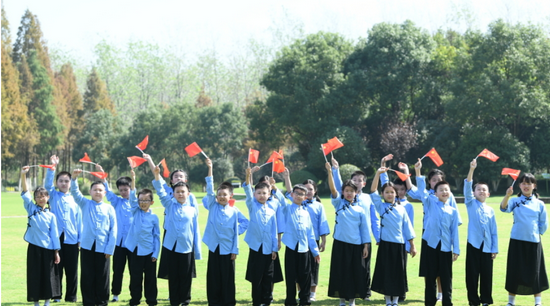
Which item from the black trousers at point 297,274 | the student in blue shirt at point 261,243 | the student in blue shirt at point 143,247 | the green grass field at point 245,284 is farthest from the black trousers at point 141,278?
the black trousers at point 297,274

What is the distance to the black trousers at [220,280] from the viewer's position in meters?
6.82

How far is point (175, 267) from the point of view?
6926mm

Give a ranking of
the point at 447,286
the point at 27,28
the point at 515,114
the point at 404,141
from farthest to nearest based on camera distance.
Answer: the point at 27,28
the point at 404,141
the point at 515,114
the point at 447,286

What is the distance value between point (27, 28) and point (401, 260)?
1970 inches

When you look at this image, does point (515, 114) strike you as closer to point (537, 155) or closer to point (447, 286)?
point (537, 155)

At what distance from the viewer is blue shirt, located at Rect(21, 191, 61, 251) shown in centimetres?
694

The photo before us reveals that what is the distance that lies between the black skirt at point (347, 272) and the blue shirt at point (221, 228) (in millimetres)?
1204

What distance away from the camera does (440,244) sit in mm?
7016

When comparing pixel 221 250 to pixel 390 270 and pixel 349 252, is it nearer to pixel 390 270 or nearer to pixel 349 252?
pixel 349 252

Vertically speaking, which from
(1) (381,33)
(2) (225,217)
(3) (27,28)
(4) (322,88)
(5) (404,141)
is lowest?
(2) (225,217)

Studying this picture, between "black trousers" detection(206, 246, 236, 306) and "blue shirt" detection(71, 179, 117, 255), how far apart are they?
4.11ft

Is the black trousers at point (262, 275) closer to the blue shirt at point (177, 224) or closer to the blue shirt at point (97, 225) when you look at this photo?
the blue shirt at point (177, 224)

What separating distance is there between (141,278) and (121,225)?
92 cm

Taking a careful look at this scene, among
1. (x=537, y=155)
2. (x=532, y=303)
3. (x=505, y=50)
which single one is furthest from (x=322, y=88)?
(x=532, y=303)
